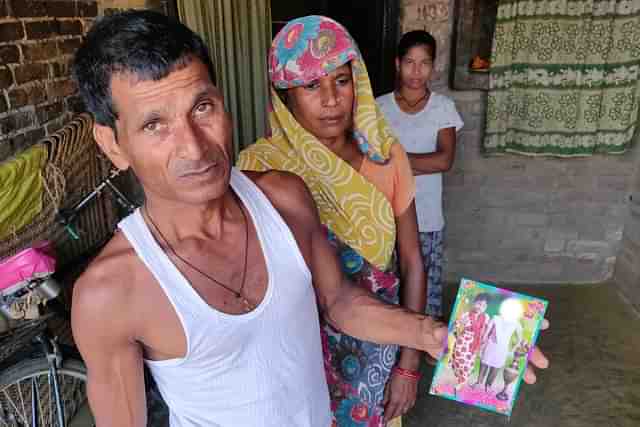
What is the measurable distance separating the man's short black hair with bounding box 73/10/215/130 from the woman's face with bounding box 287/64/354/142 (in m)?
0.59

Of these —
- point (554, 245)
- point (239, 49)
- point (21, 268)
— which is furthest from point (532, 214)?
point (21, 268)

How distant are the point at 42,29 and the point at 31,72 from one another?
0.68 feet

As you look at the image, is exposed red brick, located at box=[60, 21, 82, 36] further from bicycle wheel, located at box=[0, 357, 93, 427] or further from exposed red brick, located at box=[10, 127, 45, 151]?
bicycle wheel, located at box=[0, 357, 93, 427]

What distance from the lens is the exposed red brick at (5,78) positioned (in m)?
1.98

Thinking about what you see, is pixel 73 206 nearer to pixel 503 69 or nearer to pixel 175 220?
pixel 175 220

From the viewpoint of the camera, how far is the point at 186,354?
0.94 m

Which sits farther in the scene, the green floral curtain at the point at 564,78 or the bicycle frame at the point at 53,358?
the green floral curtain at the point at 564,78

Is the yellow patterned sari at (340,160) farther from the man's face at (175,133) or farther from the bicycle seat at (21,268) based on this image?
the bicycle seat at (21,268)

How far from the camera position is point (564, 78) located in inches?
136

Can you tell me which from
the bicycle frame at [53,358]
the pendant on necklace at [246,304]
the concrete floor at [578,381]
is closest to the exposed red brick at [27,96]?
the bicycle frame at [53,358]

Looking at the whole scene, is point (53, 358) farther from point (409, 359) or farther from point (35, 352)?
point (409, 359)

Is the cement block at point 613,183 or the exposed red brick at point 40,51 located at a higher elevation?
the exposed red brick at point 40,51

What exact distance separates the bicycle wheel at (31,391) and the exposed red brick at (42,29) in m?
1.32

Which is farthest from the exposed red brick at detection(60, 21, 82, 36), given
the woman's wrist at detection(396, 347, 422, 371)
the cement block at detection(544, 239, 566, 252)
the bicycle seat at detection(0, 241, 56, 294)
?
the cement block at detection(544, 239, 566, 252)
